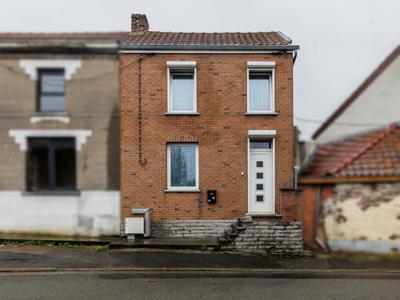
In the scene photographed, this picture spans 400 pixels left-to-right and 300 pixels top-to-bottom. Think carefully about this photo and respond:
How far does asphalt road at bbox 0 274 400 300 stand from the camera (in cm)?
415

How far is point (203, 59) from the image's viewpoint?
6266 millimetres

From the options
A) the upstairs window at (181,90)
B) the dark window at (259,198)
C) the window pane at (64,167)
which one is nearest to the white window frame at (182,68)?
the upstairs window at (181,90)

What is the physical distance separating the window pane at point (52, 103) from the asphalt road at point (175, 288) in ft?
9.70

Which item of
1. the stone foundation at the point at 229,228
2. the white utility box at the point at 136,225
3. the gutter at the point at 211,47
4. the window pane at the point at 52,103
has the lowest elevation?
the stone foundation at the point at 229,228

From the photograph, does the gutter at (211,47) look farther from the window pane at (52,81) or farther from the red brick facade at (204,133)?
the window pane at (52,81)

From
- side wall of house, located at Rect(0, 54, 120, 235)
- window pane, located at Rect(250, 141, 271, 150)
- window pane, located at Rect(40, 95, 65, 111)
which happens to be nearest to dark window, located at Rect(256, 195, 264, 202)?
window pane, located at Rect(250, 141, 271, 150)

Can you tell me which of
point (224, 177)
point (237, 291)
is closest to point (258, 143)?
point (224, 177)

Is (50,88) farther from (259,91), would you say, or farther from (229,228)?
(229,228)

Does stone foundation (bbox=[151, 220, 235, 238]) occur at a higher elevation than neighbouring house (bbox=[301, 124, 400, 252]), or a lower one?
lower

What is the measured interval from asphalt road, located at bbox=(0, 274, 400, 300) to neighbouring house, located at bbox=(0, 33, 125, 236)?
8.96ft

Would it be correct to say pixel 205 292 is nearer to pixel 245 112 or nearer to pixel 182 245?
pixel 182 245

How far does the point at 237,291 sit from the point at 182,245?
2725mm

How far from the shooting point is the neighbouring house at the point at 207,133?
6.33 metres

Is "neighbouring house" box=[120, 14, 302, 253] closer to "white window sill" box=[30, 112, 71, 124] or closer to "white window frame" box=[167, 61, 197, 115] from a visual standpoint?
"white window frame" box=[167, 61, 197, 115]
